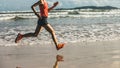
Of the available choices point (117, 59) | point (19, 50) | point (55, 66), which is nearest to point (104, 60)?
point (117, 59)

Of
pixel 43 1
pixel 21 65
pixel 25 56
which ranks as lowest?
pixel 25 56

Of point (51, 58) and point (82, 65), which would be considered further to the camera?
point (51, 58)

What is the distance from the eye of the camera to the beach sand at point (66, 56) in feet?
30.0

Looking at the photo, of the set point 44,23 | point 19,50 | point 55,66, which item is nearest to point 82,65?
point 55,66

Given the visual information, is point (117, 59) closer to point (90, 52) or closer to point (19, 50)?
point (90, 52)

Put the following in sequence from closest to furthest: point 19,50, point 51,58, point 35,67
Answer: point 35,67 → point 51,58 → point 19,50

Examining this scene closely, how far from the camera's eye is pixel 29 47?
1290 centimetres

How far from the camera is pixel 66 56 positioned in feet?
34.4

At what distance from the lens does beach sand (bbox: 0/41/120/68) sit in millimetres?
9156

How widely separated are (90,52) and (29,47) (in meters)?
2.61

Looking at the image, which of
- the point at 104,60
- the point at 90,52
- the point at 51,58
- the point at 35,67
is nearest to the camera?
the point at 35,67

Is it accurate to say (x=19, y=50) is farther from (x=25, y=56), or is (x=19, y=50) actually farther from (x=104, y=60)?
(x=104, y=60)

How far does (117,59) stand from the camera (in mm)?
9750

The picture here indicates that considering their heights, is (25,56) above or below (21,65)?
below
